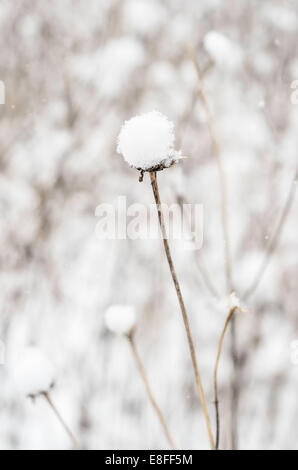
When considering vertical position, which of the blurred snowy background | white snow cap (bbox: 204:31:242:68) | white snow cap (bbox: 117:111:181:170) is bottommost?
white snow cap (bbox: 117:111:181:170)

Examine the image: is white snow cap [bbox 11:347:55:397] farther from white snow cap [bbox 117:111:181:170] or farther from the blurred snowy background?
the blurred snowy background

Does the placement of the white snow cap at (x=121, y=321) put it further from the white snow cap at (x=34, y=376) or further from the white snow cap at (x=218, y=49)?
the white snow cap at (x=218, y=49)

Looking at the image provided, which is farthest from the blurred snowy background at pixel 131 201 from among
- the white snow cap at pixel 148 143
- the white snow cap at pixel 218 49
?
the white snow cap at pixel 148 143

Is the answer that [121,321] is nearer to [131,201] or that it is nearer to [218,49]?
[218,49]

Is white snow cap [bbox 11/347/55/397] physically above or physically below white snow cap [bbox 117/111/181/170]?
below

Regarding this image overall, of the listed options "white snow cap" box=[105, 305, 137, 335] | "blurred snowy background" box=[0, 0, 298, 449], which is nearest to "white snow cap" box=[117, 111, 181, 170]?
"white snow cap" box=[105, 305, 137, 335]

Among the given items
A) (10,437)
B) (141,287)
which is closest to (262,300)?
(141,287)
